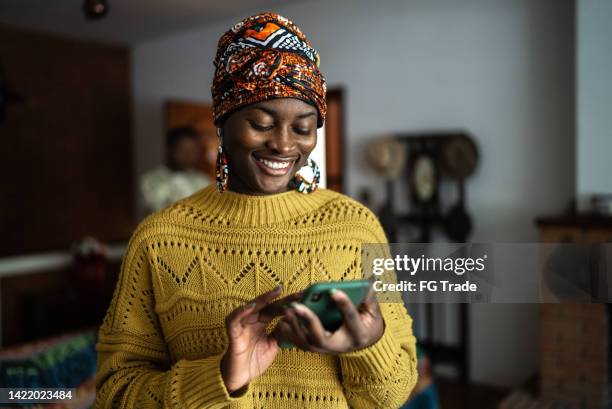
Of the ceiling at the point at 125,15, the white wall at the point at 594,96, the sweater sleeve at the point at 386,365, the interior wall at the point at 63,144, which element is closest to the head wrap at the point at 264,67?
the sweater sleeve at the point at 386,365

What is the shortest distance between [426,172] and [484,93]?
1.74 feet

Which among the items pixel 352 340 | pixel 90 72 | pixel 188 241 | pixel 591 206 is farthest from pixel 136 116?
pixel 352 340

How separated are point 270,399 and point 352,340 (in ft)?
0.81

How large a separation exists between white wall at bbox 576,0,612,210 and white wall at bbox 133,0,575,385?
0.88ft

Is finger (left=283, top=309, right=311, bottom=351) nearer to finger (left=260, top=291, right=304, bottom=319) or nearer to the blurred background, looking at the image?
finger (left=260, top=291, right=304, bottom=319)

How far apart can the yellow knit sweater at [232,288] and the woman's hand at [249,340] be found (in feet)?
0.40

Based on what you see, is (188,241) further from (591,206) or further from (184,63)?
(184,63)

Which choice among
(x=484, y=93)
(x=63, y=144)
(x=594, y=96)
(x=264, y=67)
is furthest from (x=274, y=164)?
(x=63, y=144)

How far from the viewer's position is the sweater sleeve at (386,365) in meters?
0.74

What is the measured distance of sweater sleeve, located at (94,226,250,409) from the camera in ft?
2.55

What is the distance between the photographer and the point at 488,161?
115 inches

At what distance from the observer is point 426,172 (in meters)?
3.08

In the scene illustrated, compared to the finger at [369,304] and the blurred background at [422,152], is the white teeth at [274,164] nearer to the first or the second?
the finger at [369,304]

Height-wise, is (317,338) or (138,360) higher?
(317,338)
